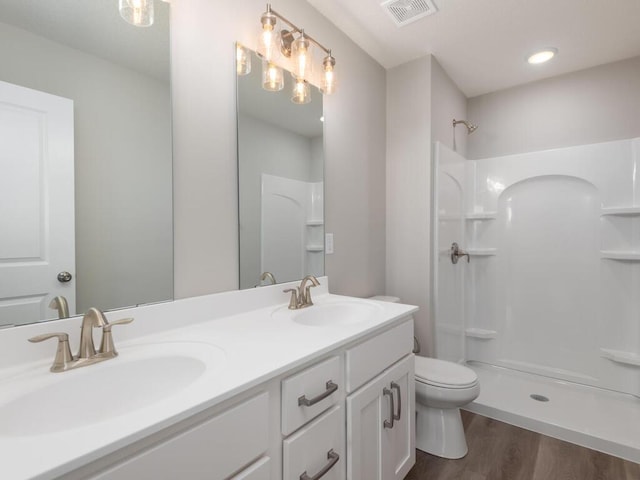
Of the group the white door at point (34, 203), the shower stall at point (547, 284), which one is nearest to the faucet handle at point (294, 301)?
the white door at point (34, 203)

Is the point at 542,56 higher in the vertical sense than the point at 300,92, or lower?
higher

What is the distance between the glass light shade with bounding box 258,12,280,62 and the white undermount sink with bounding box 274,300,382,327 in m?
1.14

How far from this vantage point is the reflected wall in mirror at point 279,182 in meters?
1.41

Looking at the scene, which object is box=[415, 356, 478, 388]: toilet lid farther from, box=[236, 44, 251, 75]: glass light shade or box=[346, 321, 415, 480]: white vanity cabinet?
box=[236, 44, 251, 75]: glass light shade

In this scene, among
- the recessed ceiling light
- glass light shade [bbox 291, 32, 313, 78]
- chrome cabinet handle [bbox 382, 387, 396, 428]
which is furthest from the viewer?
the recessed ceiling light

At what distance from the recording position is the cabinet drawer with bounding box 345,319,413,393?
44.0 inches

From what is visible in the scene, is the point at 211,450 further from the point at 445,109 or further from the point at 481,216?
the point at 481,216

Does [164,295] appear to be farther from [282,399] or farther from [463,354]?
[463,354]

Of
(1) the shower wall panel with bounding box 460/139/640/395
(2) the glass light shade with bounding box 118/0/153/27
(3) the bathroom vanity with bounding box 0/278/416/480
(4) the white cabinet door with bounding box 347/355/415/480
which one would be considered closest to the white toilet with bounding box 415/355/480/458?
(4) the white cabinet door with bounding box 347/355/415/480

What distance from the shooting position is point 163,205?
1129mm

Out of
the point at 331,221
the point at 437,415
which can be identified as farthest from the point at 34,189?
the point at 437,415

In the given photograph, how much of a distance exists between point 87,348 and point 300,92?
1.42 m

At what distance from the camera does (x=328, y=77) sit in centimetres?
172

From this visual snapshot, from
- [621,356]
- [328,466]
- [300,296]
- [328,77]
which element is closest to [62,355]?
[328,466]
